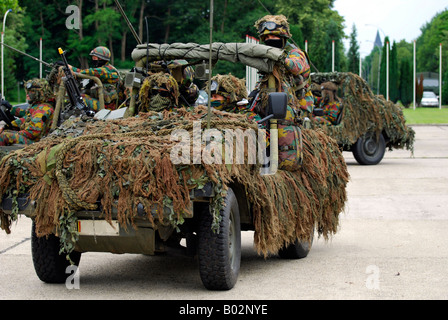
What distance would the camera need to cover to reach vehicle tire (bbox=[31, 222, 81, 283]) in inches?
273

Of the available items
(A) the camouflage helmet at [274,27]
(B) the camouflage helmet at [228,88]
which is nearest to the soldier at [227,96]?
(B) the camouflage helmet at [228,88]

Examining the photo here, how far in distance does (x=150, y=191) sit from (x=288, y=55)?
9.20 feet

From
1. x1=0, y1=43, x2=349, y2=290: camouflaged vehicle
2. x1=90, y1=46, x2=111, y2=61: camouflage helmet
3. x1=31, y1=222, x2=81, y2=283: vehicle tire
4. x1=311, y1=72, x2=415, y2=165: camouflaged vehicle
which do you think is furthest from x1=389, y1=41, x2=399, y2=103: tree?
x1=31, y1=222, x2=81, y2=283: vehicle tire

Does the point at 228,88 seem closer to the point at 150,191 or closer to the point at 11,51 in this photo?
the point at 150,191

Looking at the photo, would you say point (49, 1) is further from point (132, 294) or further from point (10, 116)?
point (132, 294)

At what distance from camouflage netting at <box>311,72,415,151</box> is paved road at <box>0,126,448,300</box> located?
22.0 ft

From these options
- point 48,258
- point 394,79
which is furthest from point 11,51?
point 48,258

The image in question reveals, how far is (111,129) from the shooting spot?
7059 mm

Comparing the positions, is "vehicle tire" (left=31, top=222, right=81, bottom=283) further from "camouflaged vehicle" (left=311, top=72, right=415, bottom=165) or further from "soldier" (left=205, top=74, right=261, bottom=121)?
"camouflaged vehicle" (left=311, top=72, right=415, bottom=165)

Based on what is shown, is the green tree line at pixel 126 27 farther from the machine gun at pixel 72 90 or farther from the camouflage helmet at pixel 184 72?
the camouflage helmet at pixel 184 72

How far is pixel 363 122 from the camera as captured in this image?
19.0 m

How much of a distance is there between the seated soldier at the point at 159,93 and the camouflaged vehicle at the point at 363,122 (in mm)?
10783
